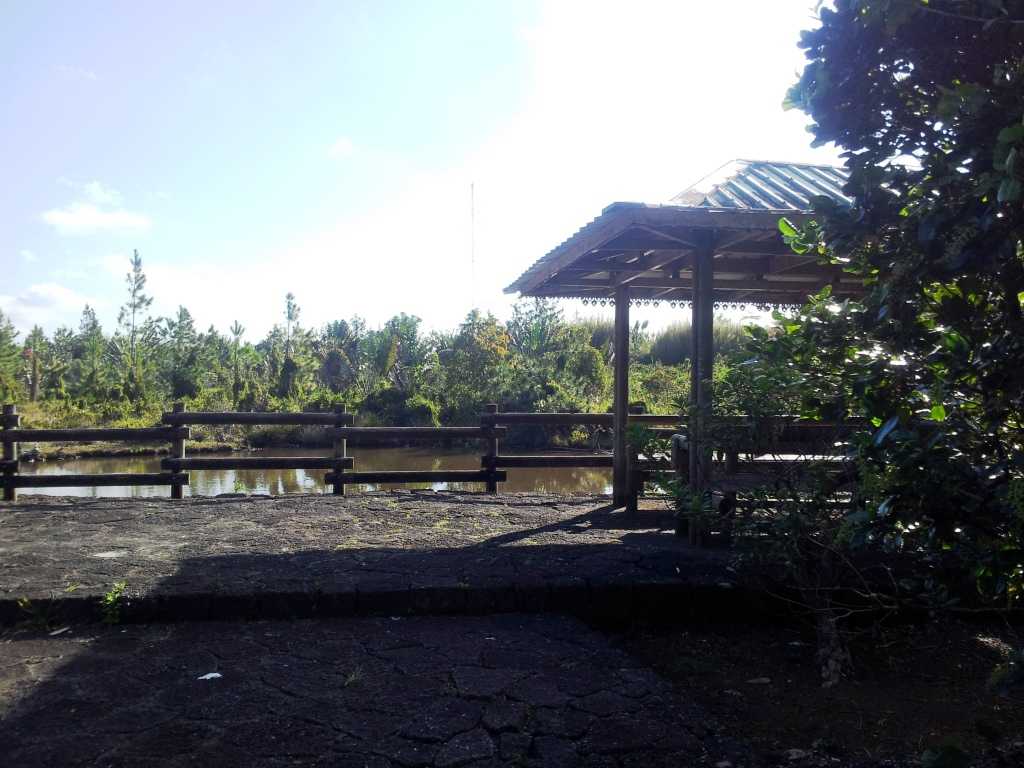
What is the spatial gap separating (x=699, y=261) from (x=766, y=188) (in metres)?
0.79

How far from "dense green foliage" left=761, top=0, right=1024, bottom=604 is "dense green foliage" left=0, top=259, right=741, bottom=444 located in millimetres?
13155

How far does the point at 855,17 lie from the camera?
2.48 metres

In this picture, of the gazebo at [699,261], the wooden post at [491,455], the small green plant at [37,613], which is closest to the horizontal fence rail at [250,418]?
the wooden post at [491,455]

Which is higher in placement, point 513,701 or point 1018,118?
point 1018,118

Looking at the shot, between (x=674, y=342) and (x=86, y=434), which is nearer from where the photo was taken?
(x=86, y=434)

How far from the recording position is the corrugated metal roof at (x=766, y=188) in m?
5.80

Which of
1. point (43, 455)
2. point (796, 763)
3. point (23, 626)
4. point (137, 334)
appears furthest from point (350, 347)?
point (796, 763)

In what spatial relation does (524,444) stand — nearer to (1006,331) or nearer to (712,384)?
(712,384)

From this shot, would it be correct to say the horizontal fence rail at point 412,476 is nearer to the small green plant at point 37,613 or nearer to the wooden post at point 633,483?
the wooden post at point 633,483

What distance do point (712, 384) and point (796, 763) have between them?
1957 mm

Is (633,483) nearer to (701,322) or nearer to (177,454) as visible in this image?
(701,322)

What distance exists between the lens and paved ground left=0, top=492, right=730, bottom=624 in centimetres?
465

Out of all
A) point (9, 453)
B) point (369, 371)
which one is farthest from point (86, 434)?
point (369, 371)

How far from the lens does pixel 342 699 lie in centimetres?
351
